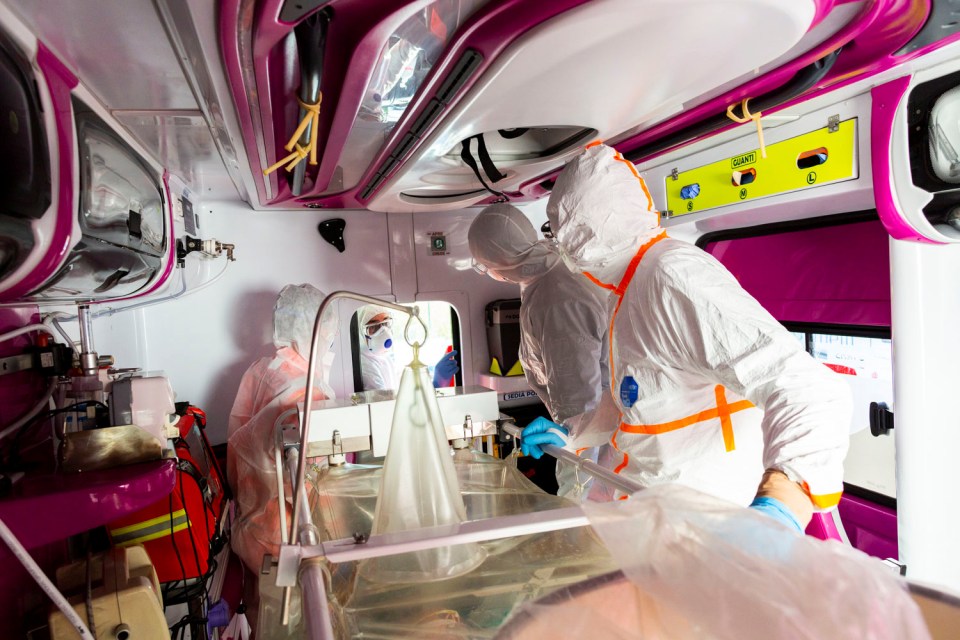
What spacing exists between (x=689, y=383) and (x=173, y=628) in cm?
220

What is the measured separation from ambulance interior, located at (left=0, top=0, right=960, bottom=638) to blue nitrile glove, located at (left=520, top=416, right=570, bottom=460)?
9cm

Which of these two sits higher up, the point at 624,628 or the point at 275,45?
the point at 275,45

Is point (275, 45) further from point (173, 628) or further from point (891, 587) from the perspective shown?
point (173, 628)

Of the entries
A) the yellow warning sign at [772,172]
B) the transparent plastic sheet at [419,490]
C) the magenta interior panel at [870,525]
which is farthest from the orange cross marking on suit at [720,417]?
the magenta interior panel at [870,525]

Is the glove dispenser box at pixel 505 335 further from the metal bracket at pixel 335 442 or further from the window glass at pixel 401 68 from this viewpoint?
the metal bracket at pixel 335 442

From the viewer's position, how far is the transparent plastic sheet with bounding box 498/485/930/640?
495 mm

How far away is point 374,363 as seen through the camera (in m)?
3.87

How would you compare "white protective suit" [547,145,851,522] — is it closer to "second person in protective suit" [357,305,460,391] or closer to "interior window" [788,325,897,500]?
"interior window" [788,325,897,500]

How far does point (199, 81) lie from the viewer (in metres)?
1.36

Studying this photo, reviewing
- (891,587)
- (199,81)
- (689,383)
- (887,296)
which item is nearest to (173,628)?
(199,81)

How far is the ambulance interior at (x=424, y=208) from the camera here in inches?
39.9

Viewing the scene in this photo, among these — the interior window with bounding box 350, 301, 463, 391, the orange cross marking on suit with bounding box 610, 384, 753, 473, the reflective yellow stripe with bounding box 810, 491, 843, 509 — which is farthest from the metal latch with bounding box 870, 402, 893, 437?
the interior window with bounding box 350, 301, 463, 391

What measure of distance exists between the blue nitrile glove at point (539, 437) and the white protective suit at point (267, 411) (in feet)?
3.82

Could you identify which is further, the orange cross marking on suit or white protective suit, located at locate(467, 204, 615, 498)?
white protective suit, located at locate(467, 204, 615, 498)
